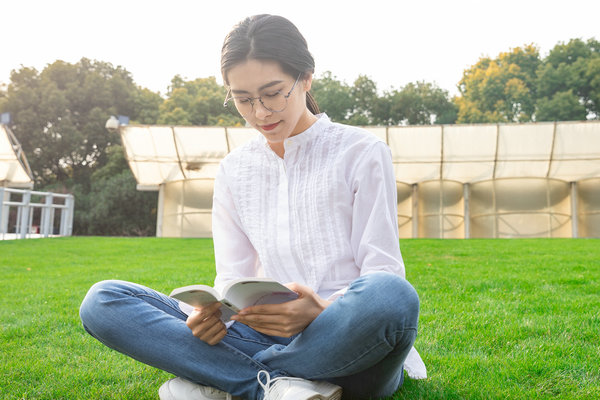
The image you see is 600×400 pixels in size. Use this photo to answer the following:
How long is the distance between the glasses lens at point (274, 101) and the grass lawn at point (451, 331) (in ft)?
→ 4.13

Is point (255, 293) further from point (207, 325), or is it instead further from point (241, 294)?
point (207, 325)

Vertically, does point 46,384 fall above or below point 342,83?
below

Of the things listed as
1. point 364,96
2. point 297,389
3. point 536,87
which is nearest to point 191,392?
point 297,389

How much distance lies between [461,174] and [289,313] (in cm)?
1752

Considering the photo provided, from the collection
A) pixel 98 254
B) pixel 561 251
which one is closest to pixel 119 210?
pixel 98 254

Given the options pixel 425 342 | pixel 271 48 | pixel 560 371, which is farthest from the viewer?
pixel 425 342

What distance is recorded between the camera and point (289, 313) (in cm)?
189

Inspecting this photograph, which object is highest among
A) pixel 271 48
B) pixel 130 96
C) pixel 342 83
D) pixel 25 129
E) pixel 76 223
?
pixel 342 83

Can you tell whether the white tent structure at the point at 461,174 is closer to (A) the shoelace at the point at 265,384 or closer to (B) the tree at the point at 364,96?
(A) the shoelace at the point at 265,384

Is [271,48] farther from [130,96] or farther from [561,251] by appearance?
[130,96]

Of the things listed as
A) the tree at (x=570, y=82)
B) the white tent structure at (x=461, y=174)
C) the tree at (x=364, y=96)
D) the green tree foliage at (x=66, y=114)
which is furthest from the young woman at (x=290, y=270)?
the tree at (x=570, y=82)

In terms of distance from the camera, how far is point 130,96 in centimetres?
3139

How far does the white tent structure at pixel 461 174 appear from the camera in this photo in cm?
1762

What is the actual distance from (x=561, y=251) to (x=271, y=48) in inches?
311
